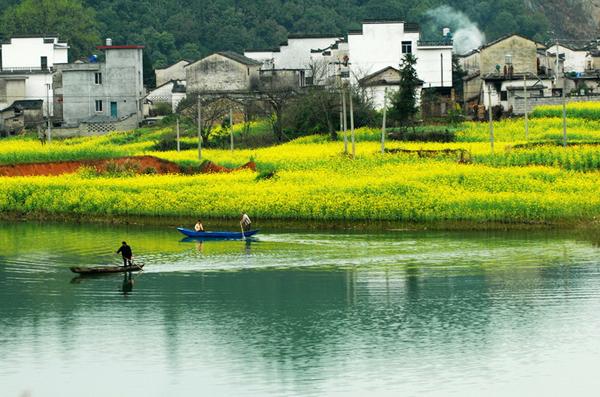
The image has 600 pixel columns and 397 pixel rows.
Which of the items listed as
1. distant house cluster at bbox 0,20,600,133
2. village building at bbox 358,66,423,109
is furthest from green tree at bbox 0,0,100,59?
village building at bbox 358,66,423,109

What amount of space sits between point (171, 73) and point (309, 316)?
62.9m

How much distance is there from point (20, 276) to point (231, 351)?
10.9 meters

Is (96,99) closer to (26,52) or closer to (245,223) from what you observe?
(26,52)

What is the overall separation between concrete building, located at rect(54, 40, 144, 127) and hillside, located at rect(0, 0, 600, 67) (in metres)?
24.3

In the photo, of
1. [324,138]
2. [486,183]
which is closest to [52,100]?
[324,138]

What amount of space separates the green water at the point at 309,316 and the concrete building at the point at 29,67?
42679 millimetres

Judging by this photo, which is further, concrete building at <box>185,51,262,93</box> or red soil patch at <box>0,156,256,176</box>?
concrete building at <box>185,51,262,93</box>

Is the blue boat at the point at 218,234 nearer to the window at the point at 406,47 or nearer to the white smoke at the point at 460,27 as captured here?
the window at the point at 406,47

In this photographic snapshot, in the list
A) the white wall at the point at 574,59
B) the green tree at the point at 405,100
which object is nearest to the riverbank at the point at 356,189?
the green tree at the point at 405,100

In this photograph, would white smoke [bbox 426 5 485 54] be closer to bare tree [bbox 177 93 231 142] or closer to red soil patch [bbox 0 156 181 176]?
bare tree [bbox 177 93 231 142]

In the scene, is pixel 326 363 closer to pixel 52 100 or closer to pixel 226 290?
pixel 226 290

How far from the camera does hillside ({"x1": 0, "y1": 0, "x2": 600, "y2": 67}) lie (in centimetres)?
11081

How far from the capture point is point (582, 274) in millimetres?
40188

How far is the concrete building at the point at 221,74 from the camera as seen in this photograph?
8425cm
